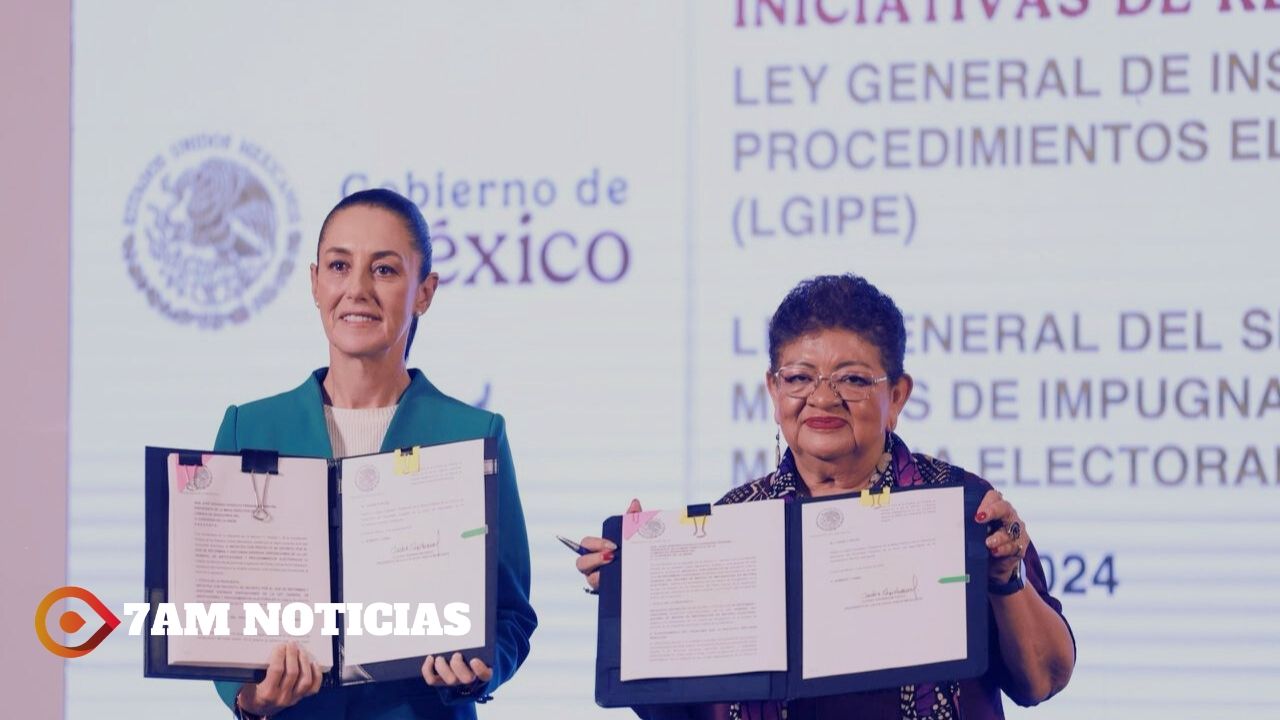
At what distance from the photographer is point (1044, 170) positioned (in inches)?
133

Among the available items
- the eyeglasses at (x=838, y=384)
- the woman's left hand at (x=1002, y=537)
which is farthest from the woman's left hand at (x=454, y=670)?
the woman's left hand at (x=1002, y=537)

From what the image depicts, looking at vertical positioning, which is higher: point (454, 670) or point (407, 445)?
point (407, 445)

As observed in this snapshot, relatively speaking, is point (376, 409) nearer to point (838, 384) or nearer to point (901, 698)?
point (838, 384)

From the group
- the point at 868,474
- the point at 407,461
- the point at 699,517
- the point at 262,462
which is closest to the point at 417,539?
the point at 407,461

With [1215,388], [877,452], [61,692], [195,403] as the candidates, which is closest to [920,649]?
[877,452]

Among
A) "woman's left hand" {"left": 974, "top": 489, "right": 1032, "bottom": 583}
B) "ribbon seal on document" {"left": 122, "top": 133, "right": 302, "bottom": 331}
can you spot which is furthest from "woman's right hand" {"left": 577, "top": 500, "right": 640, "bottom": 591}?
"ribbon seal on document" {"left": 122, "top": 133, "right": 302, "bottom": 331}

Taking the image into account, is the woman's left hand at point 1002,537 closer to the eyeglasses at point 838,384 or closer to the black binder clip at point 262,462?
the eyeglasses at point 838,384

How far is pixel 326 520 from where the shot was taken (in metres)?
2.61

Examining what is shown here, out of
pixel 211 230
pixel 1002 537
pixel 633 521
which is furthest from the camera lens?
pixel 211 230

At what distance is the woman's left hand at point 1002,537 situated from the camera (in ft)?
7.89

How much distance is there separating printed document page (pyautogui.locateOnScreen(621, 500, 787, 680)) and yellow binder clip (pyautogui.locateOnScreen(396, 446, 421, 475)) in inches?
14.7

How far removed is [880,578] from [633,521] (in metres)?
0.41

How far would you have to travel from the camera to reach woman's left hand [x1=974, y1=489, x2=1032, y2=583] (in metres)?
2.41

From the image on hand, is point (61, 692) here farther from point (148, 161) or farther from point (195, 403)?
point (148, 161)
